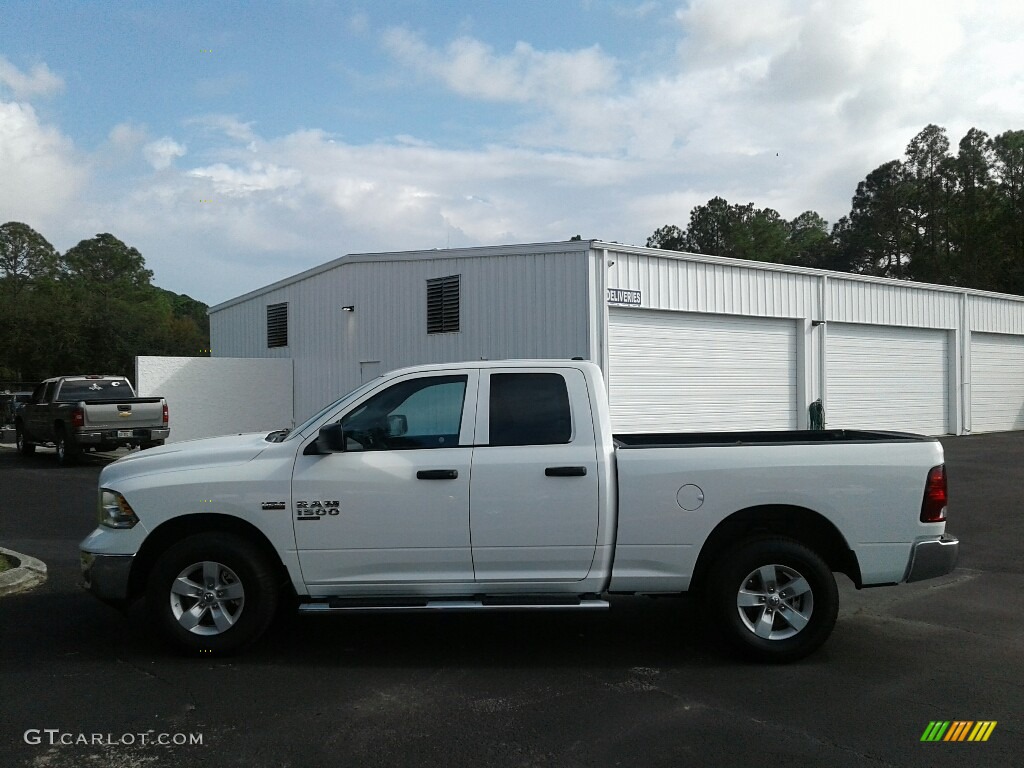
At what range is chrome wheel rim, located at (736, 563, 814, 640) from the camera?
221 inches

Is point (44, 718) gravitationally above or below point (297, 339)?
below

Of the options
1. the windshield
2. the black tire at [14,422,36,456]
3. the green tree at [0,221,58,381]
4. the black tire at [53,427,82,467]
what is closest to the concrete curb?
the windshield

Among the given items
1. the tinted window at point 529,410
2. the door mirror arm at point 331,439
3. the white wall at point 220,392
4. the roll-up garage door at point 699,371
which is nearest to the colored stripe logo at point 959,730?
the tinted window at point 529,410

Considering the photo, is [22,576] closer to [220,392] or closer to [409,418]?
[409,418]

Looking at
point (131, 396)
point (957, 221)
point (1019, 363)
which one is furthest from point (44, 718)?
point (957, 221)

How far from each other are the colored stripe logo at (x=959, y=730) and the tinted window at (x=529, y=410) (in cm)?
258

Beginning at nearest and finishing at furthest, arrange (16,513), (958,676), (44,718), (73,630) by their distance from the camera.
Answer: (44,718) < (958,676) < (73,630) < (16,513)

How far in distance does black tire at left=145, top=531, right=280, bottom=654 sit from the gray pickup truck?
556 inches

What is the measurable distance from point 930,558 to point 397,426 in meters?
3.52

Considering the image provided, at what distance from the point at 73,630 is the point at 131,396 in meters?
15.3

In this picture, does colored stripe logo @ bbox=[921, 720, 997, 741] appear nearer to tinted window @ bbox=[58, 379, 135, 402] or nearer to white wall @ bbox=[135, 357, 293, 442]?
tinted window @ bbox=[58, 379, 135, 402]

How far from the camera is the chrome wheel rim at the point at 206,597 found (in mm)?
5648

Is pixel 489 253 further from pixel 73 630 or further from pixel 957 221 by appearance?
pixel 957 221

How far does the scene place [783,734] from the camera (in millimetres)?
4480
